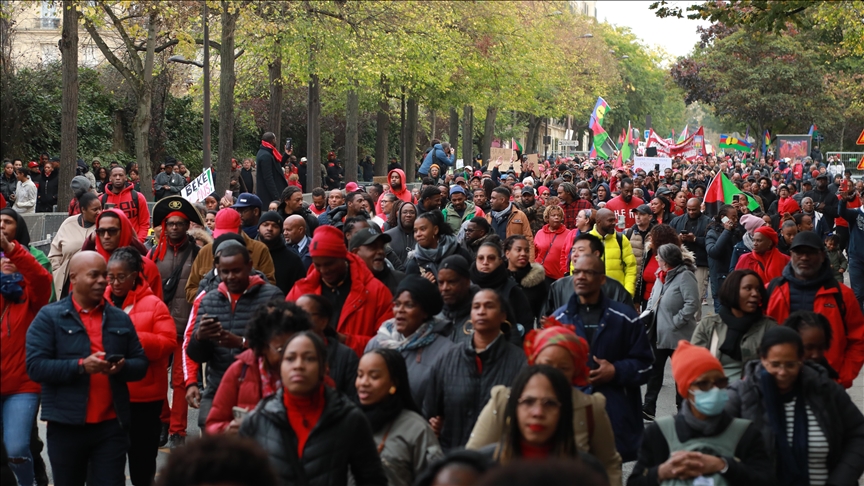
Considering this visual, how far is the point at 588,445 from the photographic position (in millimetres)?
4816

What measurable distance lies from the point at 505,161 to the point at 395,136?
17809mm

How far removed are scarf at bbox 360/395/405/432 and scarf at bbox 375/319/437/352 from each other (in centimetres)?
94

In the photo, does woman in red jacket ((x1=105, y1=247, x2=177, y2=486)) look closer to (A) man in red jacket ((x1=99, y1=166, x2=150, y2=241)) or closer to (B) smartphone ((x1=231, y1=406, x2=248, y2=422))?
(B) smartphone ((x1=231, y1=406, x2=248, y2=422))

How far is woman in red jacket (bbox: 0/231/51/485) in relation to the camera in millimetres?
6559

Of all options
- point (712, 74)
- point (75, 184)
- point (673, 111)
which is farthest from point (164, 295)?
point (673, 111)

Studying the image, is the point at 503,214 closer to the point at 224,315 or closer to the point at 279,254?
the point at 279,254

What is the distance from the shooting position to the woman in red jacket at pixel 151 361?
686 centimetres

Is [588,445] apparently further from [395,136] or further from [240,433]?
[395,136]

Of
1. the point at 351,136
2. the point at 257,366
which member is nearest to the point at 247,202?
the point at 257,366

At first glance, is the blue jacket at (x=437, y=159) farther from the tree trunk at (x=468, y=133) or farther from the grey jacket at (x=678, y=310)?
the tree trunk at (x=468, y=133)

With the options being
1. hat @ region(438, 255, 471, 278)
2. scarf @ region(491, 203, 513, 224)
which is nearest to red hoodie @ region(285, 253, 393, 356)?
hat @ region(438, 255, 471, 278)

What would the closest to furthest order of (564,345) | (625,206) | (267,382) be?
(564,345)
(267,382)
(625,206)

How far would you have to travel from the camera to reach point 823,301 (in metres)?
7.72

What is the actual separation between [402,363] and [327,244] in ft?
6.73
